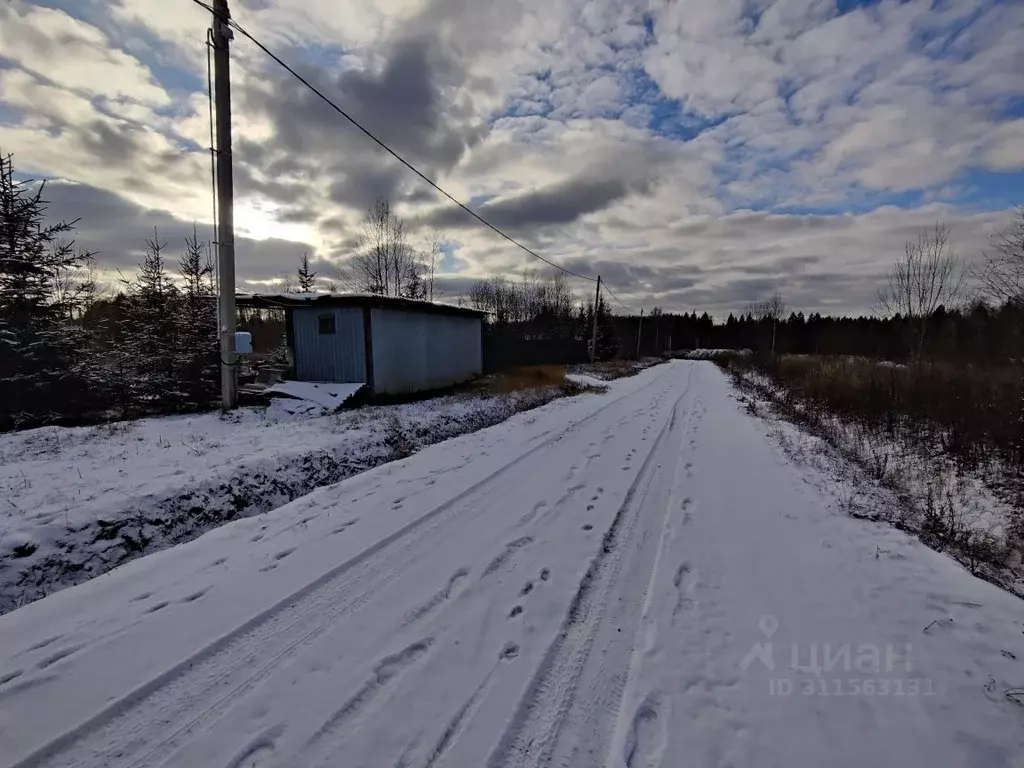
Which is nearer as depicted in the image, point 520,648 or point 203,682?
point 203,682

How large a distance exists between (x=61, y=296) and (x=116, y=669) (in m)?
15.6

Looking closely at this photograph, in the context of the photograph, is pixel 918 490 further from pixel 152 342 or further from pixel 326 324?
pixel 152 342

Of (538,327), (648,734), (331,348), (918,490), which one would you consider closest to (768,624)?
(648,734)

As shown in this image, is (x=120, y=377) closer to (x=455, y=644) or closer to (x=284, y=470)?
(x=284, y=470)

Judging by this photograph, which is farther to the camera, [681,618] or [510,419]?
[510,419]

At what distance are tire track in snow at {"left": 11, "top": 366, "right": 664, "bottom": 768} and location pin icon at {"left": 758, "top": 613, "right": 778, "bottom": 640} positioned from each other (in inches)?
108

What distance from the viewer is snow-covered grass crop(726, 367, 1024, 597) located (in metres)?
4.68

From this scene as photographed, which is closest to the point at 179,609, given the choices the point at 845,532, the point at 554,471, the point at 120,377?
the point at 554,471

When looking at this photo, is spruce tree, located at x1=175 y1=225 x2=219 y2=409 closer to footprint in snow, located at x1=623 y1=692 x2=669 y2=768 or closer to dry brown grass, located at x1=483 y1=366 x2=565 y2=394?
dry brown grass, located at x1=483 y1=366 x2=565 y2=394

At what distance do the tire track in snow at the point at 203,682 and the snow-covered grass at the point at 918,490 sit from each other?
550cm

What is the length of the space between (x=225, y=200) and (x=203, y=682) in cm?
984

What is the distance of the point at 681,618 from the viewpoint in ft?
10.3

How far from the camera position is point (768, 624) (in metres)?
3.12

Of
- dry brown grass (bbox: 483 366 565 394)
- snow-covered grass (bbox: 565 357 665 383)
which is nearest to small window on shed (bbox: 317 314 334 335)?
dry brown grass (bbox: 483 366 565 394)
